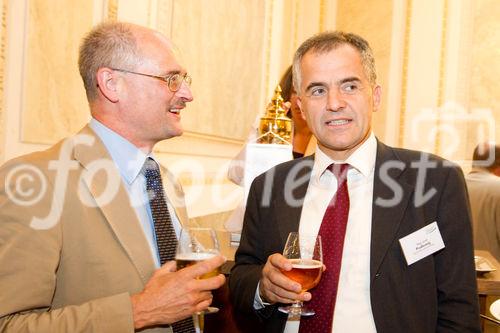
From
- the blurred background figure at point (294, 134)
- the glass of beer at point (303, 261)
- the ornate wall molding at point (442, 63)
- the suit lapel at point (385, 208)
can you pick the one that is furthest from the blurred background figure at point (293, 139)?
the ornate wall molding at point (442, 63)

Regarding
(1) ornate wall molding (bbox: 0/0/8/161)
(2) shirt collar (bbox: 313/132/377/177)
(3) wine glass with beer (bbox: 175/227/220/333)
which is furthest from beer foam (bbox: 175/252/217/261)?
(1) ornate wall molding (bbox: 0/0/8/161)

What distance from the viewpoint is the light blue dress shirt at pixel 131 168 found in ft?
5.76

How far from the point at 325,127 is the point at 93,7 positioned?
1624 millimetres

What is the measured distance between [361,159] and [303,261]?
50cm

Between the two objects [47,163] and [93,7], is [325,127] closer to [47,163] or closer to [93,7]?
[47,163]

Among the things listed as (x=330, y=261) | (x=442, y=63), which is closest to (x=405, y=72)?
(x=442, y=63)

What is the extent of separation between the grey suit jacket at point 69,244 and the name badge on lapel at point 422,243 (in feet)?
2.68

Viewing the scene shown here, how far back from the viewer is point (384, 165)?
1.91m

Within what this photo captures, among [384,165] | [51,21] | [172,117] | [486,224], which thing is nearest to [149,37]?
[172,117]

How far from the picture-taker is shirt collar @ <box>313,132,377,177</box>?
190 cm

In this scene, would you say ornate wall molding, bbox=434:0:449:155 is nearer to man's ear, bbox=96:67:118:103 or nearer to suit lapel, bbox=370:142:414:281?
suit lapel, bbox=370:142:414:281

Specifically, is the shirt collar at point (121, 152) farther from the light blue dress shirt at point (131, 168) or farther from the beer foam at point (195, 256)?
the beer foam at point (195, 256)

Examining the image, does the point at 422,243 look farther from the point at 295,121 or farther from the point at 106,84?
the point at 295,121

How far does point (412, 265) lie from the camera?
5.73ft
